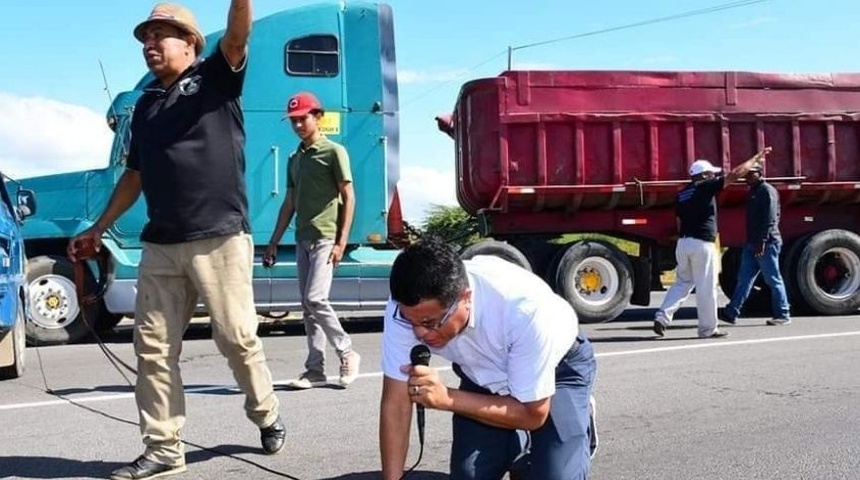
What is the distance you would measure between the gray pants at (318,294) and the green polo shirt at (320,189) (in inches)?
3.0

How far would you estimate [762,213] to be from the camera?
10.7 m

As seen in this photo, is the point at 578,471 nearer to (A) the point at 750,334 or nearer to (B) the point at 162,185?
(B) the point at 162,185

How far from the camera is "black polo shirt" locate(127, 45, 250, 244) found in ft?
14.8

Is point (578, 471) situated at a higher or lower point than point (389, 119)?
lower

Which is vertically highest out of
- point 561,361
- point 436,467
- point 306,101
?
point 306,101

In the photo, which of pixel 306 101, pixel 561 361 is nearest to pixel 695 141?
pixel 306 101

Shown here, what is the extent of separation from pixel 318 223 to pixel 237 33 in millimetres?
2436

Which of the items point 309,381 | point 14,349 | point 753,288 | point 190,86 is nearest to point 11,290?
point 14,349

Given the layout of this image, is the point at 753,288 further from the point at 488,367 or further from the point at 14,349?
the point at 488,367

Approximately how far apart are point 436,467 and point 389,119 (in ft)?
20.1

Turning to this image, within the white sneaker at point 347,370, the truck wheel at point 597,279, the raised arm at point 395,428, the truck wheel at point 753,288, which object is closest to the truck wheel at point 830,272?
the truck wheel at point 753,288

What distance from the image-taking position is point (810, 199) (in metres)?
12.3

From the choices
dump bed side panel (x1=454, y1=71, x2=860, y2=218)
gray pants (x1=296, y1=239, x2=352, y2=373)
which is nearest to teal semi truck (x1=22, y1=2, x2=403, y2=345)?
dump bed side panel (x1=454, y1=71, x2=860, y2=218)

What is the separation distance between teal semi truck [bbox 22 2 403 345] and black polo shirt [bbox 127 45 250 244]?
5.58 metres
